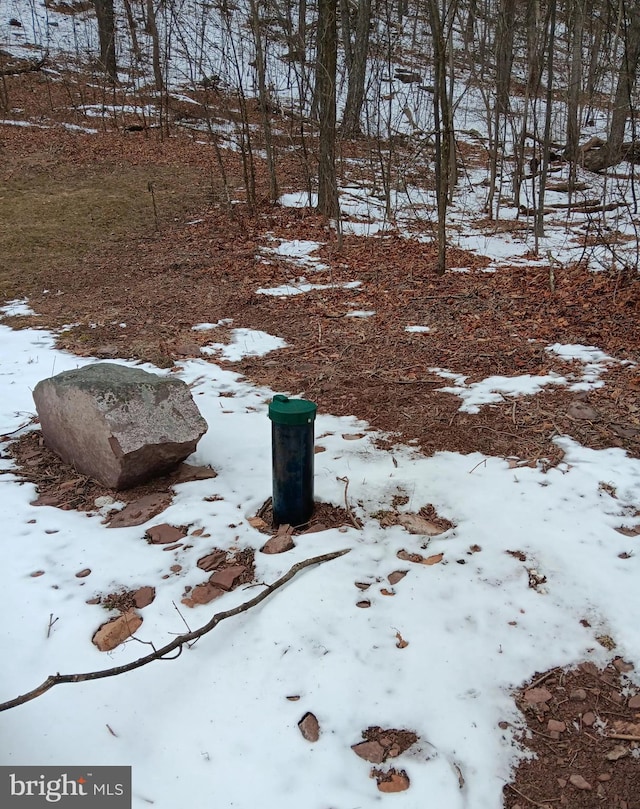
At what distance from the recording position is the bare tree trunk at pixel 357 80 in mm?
16000

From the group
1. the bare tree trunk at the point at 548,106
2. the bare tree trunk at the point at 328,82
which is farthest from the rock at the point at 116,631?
the bare tree trunk at the point at 548,106

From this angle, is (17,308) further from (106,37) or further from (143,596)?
(106,37)

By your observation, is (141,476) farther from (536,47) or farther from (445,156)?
(536,47)

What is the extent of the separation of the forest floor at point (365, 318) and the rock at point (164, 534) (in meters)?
1.61

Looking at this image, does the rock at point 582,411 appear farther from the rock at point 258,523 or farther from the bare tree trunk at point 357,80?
the bare tree trunk at point 357,80

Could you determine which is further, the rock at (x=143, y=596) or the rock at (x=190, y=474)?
the rock at (x=190, y=474)

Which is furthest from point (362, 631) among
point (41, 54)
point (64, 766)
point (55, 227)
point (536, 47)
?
point (41, 54)

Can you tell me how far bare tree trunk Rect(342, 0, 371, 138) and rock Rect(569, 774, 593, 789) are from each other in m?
16.5

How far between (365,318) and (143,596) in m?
4.53

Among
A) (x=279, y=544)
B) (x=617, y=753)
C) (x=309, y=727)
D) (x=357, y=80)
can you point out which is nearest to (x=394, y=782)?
(x=309, y=727)

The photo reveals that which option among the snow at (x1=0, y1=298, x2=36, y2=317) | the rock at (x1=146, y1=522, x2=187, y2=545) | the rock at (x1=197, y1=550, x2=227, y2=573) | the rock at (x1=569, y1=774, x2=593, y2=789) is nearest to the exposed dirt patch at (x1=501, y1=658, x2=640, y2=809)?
the rock at (x1=569, y1=774, x2=593, y2=789)

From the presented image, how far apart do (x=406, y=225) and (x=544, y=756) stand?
11269 millimetres

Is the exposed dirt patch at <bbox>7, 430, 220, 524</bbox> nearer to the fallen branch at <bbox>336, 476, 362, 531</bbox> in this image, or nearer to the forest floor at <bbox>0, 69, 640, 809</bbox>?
the fallen branch at <bbox>336, 476, 362, 531</bbox>

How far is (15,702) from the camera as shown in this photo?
1.88 meters
